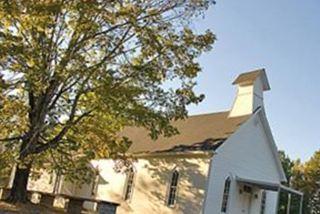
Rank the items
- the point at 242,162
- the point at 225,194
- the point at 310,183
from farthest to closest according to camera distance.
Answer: the point at 310,183 < the point at 242,162 < the point at 225,194

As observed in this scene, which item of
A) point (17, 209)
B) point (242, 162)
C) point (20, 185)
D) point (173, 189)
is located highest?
point (242, 162)

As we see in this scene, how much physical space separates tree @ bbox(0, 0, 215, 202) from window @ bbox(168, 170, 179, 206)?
13.8ft

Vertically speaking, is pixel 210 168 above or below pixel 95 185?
above

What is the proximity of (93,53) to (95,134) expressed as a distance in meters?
3.95

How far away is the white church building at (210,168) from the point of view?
24.3 metres

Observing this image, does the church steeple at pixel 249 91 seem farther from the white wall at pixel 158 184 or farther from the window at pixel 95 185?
the window at pixel 95 185

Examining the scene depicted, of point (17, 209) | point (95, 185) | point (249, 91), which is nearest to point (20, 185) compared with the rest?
point (17, 209)

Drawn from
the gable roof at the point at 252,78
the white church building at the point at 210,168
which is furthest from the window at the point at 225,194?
the gable roof at the point at 252,78

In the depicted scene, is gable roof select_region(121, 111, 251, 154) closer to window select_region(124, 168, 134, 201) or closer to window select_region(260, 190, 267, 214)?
window select_region(124, 168, 134, 201)

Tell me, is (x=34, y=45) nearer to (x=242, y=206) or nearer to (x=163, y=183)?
(x=163, y=183)

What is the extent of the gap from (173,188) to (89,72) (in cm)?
915

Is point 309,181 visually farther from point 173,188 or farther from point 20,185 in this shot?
point 20,185

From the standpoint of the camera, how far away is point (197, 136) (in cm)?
2669

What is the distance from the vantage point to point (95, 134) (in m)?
22.5
